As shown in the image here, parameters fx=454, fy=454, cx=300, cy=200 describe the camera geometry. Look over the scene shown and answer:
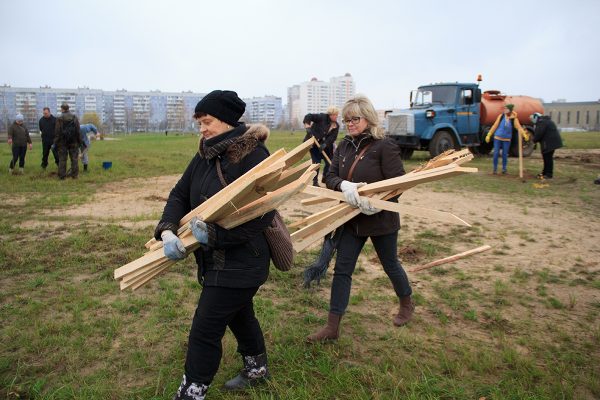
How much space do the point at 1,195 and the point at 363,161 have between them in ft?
28.7

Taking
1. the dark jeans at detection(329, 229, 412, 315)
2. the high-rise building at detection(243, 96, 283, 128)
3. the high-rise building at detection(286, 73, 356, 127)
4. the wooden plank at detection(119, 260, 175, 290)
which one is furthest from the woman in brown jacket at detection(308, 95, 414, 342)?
the high-rise building at detection(243, 96, 283, 128)

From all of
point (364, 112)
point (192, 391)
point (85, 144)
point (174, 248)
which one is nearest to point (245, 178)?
point (174, 248)

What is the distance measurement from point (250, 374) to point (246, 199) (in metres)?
1.21

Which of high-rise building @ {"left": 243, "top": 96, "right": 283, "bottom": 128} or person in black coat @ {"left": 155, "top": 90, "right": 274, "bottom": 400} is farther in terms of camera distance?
high-rise building @ {"left": 243, "top": 96, "right": 283, "bottom": 128}

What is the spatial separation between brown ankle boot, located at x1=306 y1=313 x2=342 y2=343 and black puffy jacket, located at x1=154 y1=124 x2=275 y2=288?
3.60 ft

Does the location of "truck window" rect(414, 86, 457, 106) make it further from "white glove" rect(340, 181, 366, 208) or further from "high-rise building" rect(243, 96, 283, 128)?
"high-rise building" rect(243, 96, 283, 128)

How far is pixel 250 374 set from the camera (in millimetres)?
2809

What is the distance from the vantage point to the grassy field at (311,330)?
9.29 feet

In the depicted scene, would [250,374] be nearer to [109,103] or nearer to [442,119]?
[442,119]

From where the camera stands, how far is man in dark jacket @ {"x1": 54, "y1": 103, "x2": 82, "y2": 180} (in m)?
11.1

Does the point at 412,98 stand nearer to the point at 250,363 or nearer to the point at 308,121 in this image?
the point at 308,121

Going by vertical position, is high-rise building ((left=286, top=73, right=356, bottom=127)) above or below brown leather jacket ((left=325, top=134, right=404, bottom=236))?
above

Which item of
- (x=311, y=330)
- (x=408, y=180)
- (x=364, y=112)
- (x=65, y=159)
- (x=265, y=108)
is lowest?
(x=311, y=330)

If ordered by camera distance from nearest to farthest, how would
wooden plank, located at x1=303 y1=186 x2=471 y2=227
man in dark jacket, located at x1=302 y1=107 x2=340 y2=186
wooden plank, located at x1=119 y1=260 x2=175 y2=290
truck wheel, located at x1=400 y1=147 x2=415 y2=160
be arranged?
wooden plank, located at x1=119 y1=260 x2=175 y2=290 < wooden plank, located at x1=303 y1=186 x2=471 y2=227 < man in dark jacket, located at x1=302 y1=107 x2=340 y2=186 < truck wheel, located at x1=400 y1=147 x2=415 y2=160
